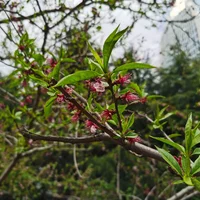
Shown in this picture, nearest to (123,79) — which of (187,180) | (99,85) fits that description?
(99,85)

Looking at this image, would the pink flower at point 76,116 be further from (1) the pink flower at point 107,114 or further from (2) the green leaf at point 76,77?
(2) the green leaf at point 76,77

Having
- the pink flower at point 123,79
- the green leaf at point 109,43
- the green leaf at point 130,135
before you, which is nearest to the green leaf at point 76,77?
the green leaf at point 109,43

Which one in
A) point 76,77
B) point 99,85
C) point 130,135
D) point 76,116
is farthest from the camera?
point 76,116

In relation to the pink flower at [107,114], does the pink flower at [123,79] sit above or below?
above

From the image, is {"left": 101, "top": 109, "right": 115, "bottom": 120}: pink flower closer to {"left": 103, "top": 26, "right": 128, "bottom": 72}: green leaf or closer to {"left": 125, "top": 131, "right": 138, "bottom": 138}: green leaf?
{"left": 125, "top": 131, "right": 138, "bottom": 138}: green leaf

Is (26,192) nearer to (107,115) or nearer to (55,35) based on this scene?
(55,35)

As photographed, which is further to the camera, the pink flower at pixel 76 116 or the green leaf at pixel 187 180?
the pink flower at pixel 76 116

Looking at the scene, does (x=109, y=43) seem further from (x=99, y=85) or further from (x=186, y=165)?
(x=186, y=165)

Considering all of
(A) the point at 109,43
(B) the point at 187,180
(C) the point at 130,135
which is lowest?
(B) the point at 187,180

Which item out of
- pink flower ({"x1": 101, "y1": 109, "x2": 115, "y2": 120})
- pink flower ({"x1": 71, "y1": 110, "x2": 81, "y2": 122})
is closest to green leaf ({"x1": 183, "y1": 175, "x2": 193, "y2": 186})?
pink flower ({"x1": 101, "y1": 109, "x2": 115, "y2": 120})

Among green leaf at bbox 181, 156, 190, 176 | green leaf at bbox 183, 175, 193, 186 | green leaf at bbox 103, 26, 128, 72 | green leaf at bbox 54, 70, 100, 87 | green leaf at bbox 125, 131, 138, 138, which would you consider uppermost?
green leaf at bbox 103, 26, 128, 72

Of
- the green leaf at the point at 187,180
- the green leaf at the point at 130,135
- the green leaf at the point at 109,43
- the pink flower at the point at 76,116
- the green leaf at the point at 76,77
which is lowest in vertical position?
the green leaf at the point at 187,180

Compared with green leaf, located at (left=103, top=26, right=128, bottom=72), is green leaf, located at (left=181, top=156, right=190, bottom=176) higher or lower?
lower

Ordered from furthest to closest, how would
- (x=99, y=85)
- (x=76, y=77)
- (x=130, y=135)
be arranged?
1. (x=130, y=135)
2. (x=99, y=85)
3. (x=76, y=77)
